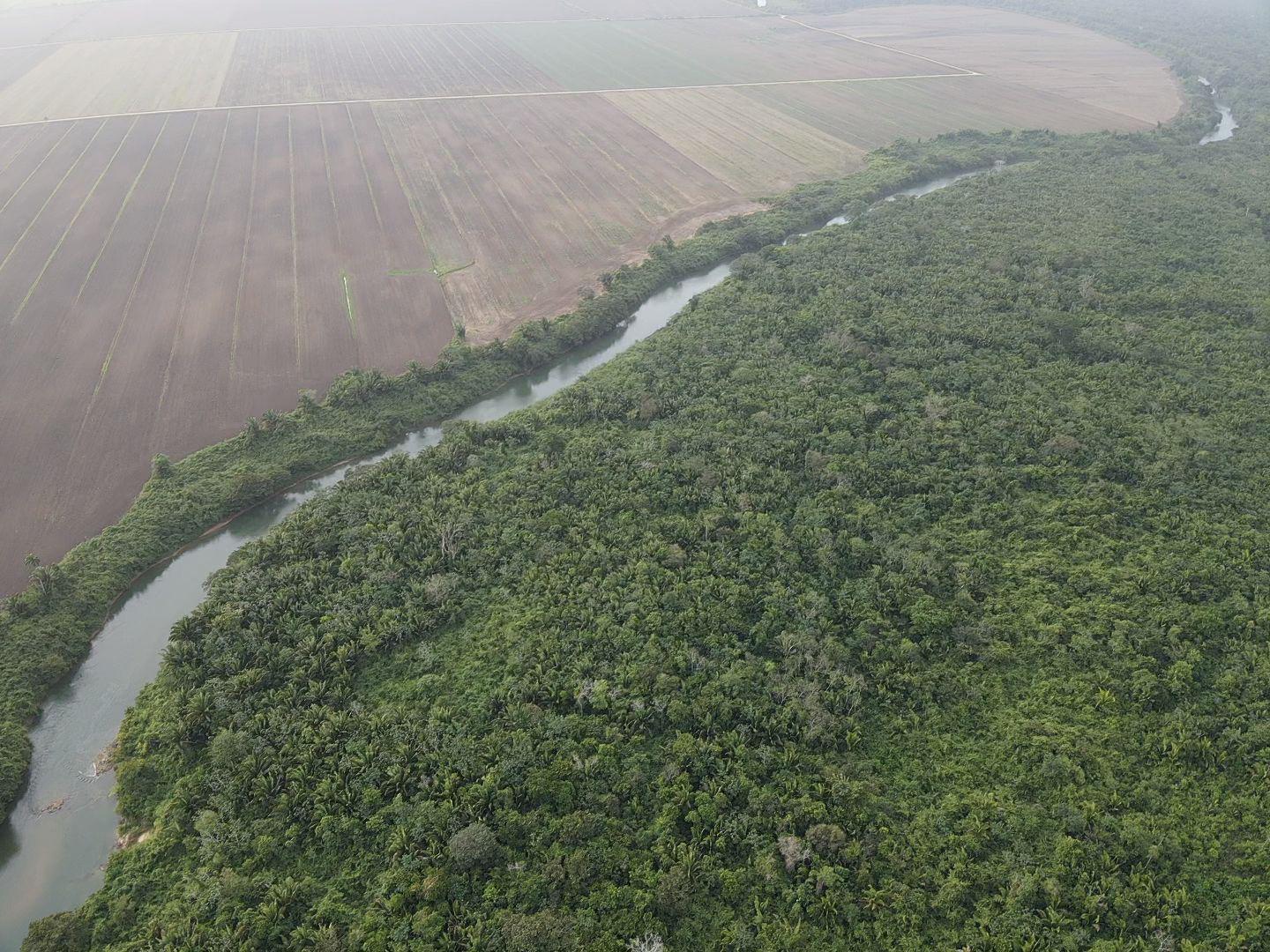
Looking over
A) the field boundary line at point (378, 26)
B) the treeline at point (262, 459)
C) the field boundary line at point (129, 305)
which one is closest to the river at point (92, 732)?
the treeline at point (262, 459)

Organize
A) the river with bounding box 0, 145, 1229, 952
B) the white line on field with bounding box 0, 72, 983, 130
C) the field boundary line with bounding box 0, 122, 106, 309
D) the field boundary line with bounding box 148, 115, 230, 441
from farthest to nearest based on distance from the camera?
1. the white line on field with bounding box 0, 72, 983, 130
2. the field boundary line with bounding box 0, 122, 106, 309
3. the field boundary line with bounding box 148, 115, 230, 441
4. the river with bounding box 0, 145, 1229, 952

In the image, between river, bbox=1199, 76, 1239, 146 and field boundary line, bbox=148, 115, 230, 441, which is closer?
field boundary line, bbox=148, 115, 230, 441

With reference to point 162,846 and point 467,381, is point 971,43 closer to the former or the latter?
point 467,381

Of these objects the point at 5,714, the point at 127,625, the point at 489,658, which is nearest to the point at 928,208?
the point at 489,658

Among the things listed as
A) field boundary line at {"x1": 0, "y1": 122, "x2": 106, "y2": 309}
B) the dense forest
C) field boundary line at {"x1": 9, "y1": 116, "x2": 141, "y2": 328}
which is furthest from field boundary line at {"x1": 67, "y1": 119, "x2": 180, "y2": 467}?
the dense forest

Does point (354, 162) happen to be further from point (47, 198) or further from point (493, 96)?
point (493, 96)

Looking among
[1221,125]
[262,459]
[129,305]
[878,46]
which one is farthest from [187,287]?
[878,46]

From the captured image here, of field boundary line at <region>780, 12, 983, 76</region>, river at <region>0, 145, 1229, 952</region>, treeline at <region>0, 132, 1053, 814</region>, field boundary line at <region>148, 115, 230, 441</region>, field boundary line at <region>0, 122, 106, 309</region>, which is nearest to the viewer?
river at <region>0, 145, 1229, 952</region>

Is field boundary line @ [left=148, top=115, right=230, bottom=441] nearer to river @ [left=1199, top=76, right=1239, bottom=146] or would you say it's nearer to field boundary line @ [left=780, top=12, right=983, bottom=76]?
river @ [left=1199, top=76, right=1239, bottom=146]
